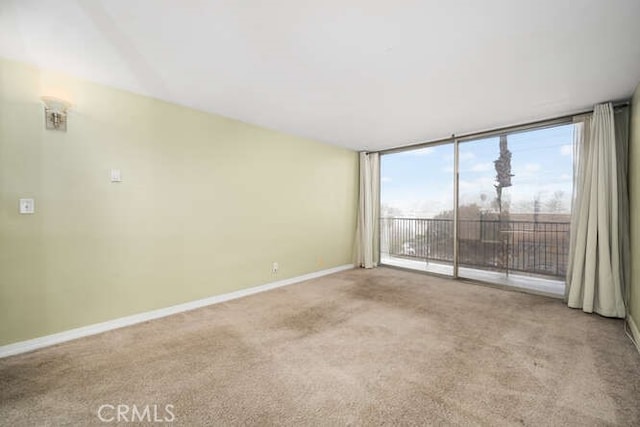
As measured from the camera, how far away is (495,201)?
3.95m

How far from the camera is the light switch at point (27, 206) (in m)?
2.12

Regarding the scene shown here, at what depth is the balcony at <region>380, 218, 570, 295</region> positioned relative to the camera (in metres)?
3.67

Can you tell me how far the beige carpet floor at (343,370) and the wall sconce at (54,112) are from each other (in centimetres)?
187

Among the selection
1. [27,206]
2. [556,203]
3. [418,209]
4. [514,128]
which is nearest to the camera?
[27,206]

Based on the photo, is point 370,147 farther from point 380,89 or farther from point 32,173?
point 32,173

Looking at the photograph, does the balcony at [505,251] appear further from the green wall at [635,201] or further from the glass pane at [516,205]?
the green wall at [635,201]

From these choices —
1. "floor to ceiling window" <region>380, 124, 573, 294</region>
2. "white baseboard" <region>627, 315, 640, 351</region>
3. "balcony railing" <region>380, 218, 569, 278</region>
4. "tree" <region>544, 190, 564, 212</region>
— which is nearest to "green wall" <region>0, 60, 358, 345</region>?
"floor to ceiling window" <region>380, 124, 573, 294</region>

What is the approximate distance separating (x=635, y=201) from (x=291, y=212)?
153 inches

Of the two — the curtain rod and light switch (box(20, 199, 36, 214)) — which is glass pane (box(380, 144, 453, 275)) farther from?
light switch (box(20, 199, 36, 214))

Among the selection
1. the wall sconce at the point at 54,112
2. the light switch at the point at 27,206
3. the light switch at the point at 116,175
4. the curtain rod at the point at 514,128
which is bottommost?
the light switch at the point at 27,206

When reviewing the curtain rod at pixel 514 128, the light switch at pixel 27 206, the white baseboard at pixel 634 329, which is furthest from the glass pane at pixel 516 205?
the light switch at pixel 27 206

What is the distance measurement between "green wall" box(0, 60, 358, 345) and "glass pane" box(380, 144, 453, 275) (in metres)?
2.22

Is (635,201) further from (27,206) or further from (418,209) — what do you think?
(27,206)

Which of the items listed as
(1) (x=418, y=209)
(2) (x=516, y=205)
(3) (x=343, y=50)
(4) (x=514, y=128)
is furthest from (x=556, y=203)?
(3) (x=343, y=50)
